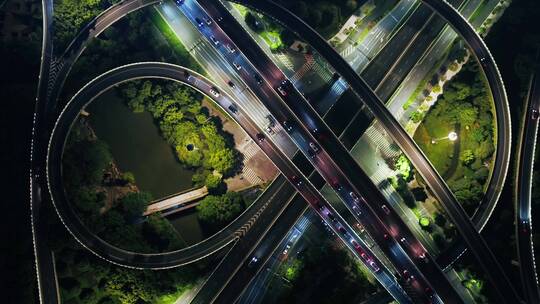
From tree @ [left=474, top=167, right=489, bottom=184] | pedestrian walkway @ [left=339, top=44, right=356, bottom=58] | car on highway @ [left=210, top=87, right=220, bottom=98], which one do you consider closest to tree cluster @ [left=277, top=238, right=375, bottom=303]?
tree @ [left=474, top=167, right=489, bottom=184]

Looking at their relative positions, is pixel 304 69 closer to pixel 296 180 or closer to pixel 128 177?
pixel 296 180

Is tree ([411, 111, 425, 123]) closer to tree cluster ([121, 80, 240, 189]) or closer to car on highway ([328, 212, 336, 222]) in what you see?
car on highway ([328, 212, 336, 222])

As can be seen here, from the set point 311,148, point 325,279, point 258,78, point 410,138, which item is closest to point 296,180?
point 311,148

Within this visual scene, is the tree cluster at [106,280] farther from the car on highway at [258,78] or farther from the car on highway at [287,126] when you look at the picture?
the car on highway at [258,78]

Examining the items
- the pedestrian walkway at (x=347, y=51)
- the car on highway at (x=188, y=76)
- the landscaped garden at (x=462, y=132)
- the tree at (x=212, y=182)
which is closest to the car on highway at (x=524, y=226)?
the landscaped garden at (x=462, y=132)

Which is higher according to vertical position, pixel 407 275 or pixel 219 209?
pixel 219 209

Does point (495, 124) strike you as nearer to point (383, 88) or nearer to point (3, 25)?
point (383, 88)

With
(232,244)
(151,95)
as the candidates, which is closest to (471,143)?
(232,244)
